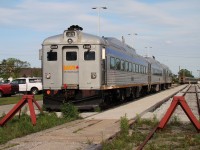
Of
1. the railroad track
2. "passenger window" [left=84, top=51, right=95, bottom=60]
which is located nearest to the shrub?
the railroad track

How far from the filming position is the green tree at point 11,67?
103 meters

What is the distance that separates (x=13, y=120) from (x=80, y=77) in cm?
520

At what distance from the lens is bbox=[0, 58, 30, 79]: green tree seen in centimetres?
10306

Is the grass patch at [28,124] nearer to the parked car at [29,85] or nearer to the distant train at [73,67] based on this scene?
the distant train at [73,67]

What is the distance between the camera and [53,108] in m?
19.1

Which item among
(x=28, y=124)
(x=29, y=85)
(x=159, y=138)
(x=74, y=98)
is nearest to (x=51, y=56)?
(x=74, y=98)

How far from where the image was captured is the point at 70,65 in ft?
63.9

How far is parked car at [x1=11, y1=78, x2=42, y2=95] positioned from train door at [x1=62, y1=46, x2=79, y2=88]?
22801mm

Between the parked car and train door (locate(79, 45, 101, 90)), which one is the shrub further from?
the parked car

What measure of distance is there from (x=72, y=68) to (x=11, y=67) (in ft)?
314

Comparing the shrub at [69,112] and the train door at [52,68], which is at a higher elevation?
the train door at [52,68]

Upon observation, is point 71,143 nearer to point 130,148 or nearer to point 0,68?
point 130,148

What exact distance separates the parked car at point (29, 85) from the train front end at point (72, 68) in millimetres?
22642

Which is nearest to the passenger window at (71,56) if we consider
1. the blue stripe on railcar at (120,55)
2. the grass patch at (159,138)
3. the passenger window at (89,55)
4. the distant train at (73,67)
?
Result: the distant train at (73,67)
